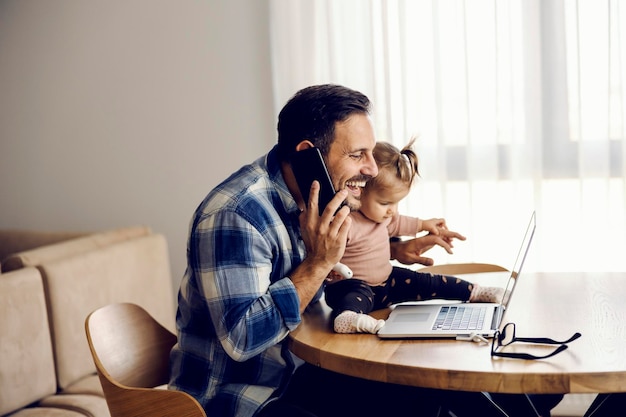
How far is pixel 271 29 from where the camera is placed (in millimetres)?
3373

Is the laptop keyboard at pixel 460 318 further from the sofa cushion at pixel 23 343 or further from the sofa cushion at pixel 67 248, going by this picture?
the sofa cushion at pixel 67 248

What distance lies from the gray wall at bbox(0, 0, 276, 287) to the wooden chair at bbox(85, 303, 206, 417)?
1.61 metres

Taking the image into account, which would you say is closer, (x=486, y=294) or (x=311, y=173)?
(x=311, y=173)

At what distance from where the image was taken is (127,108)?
371 centimetres

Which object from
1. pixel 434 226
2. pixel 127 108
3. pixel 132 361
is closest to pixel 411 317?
pixel 434 226

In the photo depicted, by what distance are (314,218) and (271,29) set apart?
1805mm

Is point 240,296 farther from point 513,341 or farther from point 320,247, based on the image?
point 513,341

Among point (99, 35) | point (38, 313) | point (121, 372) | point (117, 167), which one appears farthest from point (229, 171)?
point (121, 372)

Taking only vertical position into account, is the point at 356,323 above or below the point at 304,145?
below

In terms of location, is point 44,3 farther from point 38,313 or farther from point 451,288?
point 451,288

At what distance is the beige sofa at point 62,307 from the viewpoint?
2590 mm

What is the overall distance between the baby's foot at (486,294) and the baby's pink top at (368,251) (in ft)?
0.74

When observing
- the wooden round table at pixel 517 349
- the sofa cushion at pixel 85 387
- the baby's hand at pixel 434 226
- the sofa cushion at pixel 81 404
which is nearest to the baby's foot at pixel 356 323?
the wooden round table at pixel 517 349

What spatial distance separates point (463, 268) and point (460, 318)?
77 centimetres
